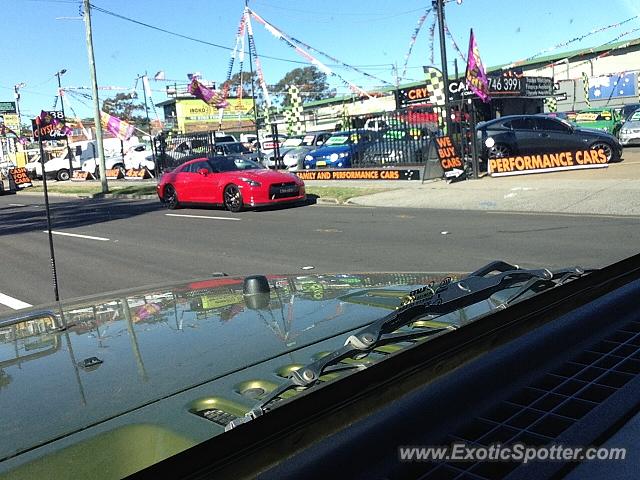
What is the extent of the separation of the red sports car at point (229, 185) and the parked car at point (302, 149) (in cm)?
929

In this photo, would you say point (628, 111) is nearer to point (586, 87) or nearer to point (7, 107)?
point (586, 87)

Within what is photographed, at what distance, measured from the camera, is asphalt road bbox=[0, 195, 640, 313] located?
320 inches

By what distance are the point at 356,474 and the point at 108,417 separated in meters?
0.77

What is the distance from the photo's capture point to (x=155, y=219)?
15867 millimetres

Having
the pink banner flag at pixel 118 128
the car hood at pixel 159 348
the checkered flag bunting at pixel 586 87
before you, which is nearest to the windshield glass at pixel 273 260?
the car hood at pixel 159 348

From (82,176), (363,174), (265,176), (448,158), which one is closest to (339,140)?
(363,174)

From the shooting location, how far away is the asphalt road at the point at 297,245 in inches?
320

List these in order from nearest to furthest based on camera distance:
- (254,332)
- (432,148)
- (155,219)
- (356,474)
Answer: (356,474) → (254,332) → (155,219) → (432,148)

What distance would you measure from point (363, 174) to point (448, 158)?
3395mm

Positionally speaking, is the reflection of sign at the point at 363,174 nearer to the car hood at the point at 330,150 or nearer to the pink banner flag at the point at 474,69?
the car hood at the point at 330,150

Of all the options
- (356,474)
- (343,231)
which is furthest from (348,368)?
A: (343,231)

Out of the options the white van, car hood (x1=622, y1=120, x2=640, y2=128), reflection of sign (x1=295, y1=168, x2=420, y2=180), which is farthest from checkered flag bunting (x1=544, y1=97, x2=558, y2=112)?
the white van

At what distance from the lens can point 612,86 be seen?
145 feet

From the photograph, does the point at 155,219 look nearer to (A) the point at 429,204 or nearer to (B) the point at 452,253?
(A) the point at 429,204
